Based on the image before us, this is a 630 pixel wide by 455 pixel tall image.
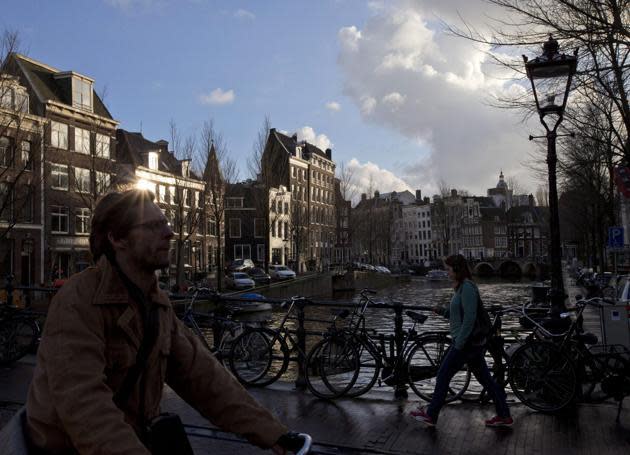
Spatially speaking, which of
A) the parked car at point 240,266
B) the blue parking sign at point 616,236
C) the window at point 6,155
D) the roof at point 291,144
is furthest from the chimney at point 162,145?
the blue parking sign at point 616,236

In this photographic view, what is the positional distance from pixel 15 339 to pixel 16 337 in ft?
0.11

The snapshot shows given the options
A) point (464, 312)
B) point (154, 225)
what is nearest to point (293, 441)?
point (154, 225)

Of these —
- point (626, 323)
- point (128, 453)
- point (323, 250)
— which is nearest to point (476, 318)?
point (626, 323)

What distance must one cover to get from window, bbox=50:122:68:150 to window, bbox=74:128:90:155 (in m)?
0.66

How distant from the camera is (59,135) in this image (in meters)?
34.2

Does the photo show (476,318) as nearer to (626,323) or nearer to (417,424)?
(417,424)

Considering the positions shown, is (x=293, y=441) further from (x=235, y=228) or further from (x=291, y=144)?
(x=291, y=144)

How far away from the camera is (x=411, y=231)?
111938 mm

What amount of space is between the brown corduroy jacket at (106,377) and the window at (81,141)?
3563 centimetres

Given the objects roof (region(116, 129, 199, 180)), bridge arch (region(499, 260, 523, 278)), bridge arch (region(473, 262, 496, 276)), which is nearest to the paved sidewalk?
roof (region(116, 129, 199, 180))

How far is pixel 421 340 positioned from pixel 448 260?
1.29 meters

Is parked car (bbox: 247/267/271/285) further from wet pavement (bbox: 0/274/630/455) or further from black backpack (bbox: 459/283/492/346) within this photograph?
black backpack (bbox: 459/283/492/346)

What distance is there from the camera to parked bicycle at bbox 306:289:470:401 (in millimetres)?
6996

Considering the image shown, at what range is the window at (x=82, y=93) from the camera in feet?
117
